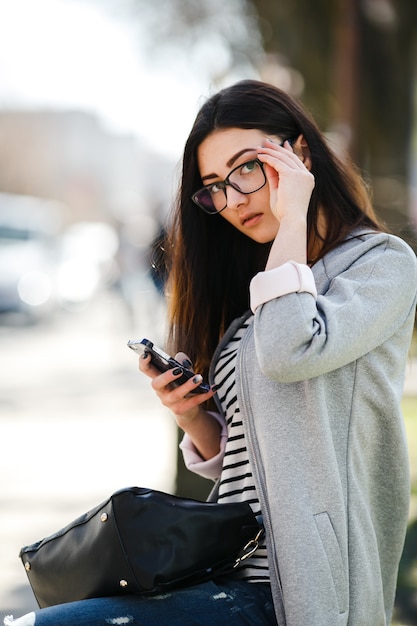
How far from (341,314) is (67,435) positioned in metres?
6.72

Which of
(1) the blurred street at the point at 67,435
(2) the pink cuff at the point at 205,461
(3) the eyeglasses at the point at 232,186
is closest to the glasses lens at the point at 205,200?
(3) the eyeglasses at the point at 232,186

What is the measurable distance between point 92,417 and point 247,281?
666 cm

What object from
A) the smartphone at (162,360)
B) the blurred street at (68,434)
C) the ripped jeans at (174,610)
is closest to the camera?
the ripped jeans at (174,610)

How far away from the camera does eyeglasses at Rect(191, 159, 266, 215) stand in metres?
2.57

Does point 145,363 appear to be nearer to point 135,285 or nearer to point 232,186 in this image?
point 232,186

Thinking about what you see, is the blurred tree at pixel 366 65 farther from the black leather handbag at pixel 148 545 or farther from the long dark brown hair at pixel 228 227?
the black leather handbag at pixel 148 545

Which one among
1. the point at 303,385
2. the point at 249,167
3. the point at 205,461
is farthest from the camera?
the point at 205,461

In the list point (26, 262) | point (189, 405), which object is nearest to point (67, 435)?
Result: point (189, 405)

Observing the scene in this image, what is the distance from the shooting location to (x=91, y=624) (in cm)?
213

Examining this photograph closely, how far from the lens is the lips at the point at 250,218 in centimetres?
265

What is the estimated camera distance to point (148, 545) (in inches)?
85.4

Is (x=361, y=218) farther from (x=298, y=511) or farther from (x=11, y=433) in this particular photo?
(x=11, y=433)

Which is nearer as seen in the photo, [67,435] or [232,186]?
[232,186]

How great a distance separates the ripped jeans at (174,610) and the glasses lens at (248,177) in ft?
3.46
